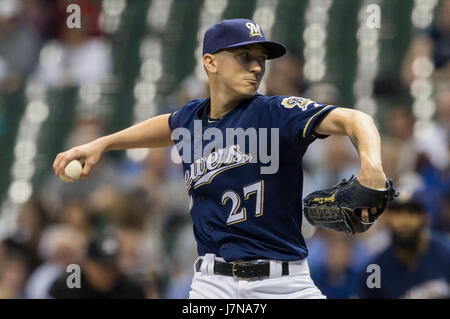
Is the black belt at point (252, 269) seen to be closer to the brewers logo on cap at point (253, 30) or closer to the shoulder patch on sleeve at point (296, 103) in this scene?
the shoulder patch on sleeve at point (296, 103)

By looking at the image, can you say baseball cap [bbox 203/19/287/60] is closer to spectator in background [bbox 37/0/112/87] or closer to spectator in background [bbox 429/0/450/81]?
spectator in background [bbox 429/0/450/81]

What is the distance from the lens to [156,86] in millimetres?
5297

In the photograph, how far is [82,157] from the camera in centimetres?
224

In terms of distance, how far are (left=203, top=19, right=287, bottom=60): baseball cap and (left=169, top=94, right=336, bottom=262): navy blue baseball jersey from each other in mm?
176

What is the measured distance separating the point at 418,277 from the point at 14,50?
12.7ft

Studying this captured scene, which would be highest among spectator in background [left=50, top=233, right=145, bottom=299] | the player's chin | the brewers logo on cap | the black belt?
the brewers logo on cap

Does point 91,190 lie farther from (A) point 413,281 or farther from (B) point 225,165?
(B) point 225,165

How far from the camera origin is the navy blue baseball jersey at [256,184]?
1973 millimetres

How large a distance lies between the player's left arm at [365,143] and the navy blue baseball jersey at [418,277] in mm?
1749

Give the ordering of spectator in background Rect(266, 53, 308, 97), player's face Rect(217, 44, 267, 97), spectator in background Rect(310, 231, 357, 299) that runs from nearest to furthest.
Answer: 1. player's face Rect(217, 44, 267, 97)
2. spectator in background Rect(310, 231, 357, 299)
3. spectator in background Rect(266, 53, 308, 97)

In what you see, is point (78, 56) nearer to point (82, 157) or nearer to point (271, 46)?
point (82, 157)

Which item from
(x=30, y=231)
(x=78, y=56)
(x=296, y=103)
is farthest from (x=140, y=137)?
(x=78, y=56)

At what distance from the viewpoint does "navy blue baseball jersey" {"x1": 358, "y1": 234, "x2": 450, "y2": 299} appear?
330 cm

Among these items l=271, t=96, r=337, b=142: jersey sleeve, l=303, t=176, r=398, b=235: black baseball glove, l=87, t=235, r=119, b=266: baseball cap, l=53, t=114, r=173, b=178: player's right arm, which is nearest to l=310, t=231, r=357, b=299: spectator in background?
l=87, t=235, r=119, b=266: baseball cap
